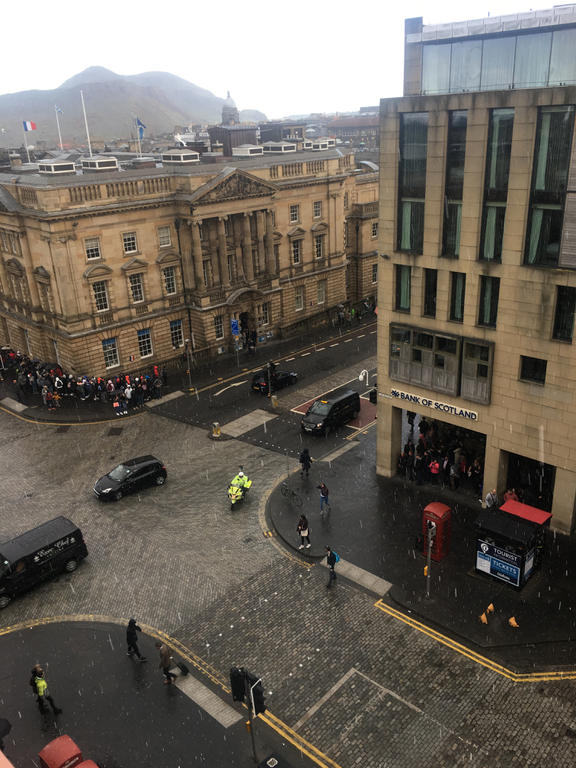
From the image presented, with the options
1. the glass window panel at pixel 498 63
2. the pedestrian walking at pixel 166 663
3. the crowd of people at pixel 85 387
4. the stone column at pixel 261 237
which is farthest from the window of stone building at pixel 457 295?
the stone column at pixel 261 237

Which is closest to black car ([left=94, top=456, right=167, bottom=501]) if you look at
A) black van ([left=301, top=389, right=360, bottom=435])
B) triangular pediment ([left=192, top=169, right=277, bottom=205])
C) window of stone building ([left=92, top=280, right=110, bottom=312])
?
black van ([left=301, top=389, right=360, bottom=435])

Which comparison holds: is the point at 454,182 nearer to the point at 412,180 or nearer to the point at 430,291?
the point at 412,180

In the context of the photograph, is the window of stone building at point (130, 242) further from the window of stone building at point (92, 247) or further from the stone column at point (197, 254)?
the stone column at point (197, 254)

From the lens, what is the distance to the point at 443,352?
27234mm

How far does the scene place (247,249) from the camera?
51.7 m

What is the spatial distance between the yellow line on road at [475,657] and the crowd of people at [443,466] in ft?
29.7

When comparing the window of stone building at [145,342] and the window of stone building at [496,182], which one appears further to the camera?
the window of stone building at [145,342]

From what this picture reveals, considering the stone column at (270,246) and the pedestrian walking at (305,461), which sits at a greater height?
the stone column at (270,246)

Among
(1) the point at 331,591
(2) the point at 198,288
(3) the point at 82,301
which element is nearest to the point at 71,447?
(3) the point at 82,301

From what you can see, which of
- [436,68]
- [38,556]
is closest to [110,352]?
[38,556]

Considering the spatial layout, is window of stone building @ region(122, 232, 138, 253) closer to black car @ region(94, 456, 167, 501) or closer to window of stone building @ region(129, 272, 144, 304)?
window of stone building @ region(129, 272, 144, 304)

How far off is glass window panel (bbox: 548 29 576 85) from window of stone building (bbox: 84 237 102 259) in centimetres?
3103

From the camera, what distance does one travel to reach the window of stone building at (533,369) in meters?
24.7

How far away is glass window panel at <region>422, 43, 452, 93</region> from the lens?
2456cm
